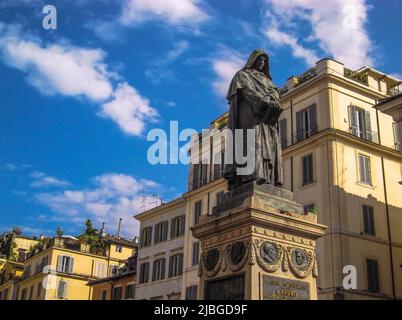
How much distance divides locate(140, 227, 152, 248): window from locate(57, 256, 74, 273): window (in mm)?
17390

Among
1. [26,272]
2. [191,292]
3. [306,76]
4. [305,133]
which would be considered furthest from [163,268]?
[26,272]

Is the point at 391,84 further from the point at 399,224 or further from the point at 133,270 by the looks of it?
the point at 133,270

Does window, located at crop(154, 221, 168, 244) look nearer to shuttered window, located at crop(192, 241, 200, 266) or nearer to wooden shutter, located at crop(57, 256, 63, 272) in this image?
shuttered window, located at crop(192, 241, 200, 266)

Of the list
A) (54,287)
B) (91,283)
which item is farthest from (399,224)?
(54,287)

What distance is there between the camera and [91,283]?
60.1m

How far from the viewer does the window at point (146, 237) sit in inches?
1928

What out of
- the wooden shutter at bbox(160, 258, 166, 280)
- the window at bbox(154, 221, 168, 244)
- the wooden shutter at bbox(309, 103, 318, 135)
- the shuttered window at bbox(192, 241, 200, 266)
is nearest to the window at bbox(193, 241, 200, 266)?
the shuttered window at bbox(192, 241, 200, 266)

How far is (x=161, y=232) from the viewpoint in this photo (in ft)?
156

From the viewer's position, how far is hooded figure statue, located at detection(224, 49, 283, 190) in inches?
376

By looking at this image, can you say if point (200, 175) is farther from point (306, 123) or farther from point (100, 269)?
point (100, 269)

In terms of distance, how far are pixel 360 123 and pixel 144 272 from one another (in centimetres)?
2300
